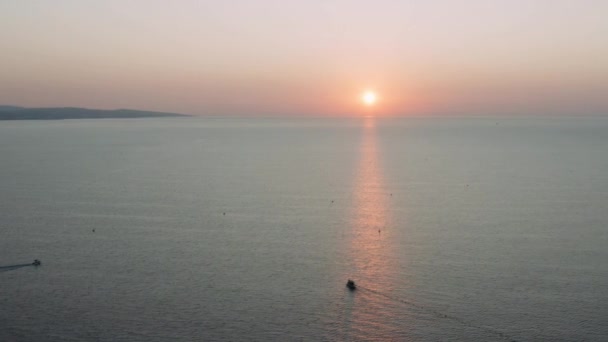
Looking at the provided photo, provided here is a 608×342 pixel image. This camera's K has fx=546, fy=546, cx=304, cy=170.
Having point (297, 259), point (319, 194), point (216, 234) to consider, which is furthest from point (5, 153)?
point (297, 259)

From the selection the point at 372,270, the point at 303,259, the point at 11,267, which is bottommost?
the point at 11,267

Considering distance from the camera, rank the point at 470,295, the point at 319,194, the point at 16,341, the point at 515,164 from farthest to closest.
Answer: the point at 515,164 < the point at 319,194 < the point at 470,295 < the point at 16,341

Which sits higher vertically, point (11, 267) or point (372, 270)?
point (372, 270)

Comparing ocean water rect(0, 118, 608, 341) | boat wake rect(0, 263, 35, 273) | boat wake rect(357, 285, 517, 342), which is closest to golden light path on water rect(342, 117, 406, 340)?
ocean water rect(0, 118, 608, 341)

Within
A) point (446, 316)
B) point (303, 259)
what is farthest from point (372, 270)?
point (446, 316)

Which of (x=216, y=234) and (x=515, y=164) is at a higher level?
(x=515, y=164)

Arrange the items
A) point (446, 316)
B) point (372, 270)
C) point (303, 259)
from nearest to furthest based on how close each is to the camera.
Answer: point (446, 316)
point (372, 270)
point (303, 259)

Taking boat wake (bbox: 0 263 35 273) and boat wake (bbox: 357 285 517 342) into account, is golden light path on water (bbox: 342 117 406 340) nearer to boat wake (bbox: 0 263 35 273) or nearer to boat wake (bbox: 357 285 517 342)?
boat wake (bbox: 357 285 517 342)

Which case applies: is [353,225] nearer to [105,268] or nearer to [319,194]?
[319,194]

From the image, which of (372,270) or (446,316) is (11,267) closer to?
(372,270)
